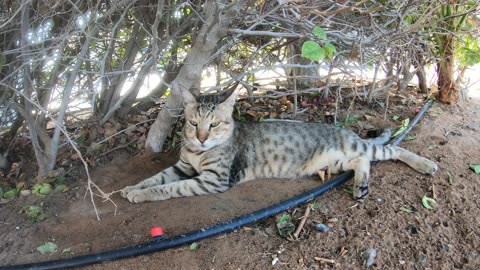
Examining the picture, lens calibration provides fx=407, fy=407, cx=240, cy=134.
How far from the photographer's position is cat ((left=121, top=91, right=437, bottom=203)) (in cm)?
341

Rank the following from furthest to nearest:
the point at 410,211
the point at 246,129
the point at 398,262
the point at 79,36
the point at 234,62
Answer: the point at 234,62
the point at 246,129
the point at 79,36
the point at 410,211
the point at 398,262

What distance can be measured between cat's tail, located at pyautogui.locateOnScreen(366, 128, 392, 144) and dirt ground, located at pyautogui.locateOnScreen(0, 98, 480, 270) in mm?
329

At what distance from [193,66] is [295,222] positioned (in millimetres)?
1590

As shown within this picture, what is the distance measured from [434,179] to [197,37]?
2.24 m

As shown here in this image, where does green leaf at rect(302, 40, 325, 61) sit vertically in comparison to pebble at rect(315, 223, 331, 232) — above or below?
above

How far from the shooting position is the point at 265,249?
2.62 meters

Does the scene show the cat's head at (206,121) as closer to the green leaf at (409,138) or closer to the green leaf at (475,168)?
the green leaf at (409,138)

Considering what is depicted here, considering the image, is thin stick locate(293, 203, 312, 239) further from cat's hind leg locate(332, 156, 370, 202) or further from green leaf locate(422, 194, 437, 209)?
green leaf locate(422, 194, 437, 209)

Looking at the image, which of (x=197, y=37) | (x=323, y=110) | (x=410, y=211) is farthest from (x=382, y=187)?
(x=197, y=37)

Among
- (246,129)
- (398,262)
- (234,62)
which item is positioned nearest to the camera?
(398,262)

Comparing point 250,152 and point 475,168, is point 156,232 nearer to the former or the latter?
point 250,152

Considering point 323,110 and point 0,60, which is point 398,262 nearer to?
point 323,110

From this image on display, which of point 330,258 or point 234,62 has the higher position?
point 234,62

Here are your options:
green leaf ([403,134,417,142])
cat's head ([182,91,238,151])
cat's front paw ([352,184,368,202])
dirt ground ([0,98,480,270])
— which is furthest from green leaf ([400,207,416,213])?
cat's head ([182,91,238,151])
